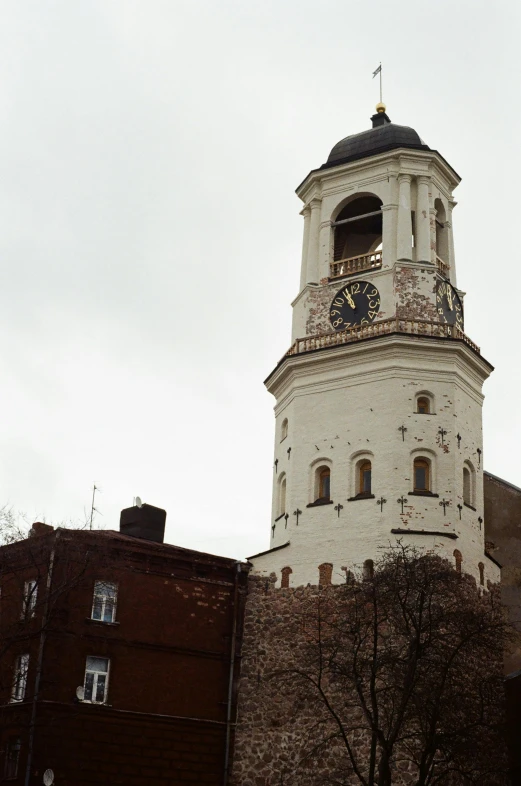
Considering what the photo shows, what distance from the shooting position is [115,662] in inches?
1436

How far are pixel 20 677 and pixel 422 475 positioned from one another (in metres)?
15.1

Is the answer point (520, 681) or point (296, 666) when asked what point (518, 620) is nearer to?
point (520, 681)

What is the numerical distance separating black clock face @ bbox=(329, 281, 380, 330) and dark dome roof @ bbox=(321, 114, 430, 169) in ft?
19.4

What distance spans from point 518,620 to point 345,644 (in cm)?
977

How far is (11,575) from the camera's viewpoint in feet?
125

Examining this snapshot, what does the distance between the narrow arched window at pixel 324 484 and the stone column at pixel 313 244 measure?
26.8 ft

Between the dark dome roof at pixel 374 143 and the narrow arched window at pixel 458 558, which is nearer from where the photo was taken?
the narrow arched window at pixel 458 558

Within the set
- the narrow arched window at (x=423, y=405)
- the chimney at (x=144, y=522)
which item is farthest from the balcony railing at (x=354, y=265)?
the chimney at (x=144, y=522)

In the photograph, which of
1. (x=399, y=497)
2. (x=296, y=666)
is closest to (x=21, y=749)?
(x=296, y=666)

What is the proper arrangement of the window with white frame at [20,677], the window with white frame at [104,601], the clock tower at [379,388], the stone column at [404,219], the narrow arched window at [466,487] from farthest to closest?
the stone column at [404,219]
the narrow arched window at [466,487]
the clock tower at [379,388]
the window with white frame at [104,601]
the window with white frame at [20,677]

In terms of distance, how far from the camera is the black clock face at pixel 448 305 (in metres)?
43.5

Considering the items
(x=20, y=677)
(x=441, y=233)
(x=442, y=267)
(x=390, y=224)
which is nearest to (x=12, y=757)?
(x=20, y=677)

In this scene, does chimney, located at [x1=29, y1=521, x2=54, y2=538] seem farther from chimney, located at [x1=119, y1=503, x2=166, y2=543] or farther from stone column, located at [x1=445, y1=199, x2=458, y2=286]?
stone column, located at [x1=445, y1=199, x2=458, y2=286]

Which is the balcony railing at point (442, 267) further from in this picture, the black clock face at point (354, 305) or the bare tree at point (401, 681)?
the bare tree at point (401, 681)
